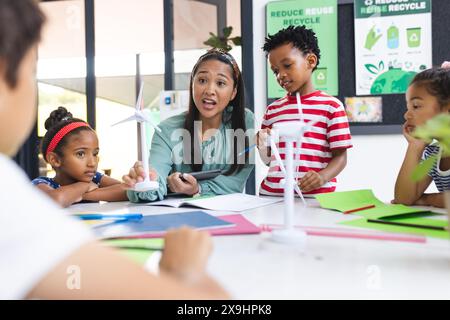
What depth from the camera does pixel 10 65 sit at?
33cm

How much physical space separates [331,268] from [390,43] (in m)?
1.96

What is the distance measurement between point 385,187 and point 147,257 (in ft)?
6.21

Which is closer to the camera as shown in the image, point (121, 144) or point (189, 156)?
point (189, 156)

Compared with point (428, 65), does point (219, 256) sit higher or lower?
lower

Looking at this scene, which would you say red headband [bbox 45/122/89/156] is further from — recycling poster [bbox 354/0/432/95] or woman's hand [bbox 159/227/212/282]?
recycling poster [bbox 354/0/432/95]

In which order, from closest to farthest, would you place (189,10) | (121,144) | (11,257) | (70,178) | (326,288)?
(11,257), (326,288), (70,178), (189,10), (121,144)

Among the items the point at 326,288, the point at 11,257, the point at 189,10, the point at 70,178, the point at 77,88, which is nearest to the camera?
the point at 11,257

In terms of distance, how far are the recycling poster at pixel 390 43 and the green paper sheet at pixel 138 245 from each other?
1.85m

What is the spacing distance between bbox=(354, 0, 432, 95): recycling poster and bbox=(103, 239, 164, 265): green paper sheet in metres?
1.85

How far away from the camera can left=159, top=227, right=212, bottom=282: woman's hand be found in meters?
0.41

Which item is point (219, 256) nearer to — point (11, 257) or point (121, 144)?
point (11, 257)

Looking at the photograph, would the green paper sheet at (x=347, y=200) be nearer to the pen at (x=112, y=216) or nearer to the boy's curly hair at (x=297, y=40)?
the pen at (x=112, y=216)

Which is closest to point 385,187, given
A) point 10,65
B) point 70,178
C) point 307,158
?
point 307,158

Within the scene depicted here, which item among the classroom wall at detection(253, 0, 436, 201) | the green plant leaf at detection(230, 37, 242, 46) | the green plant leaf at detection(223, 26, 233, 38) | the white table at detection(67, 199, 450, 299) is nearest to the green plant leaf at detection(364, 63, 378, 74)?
the classroom wall at detection(253, 0, 436, 201)
